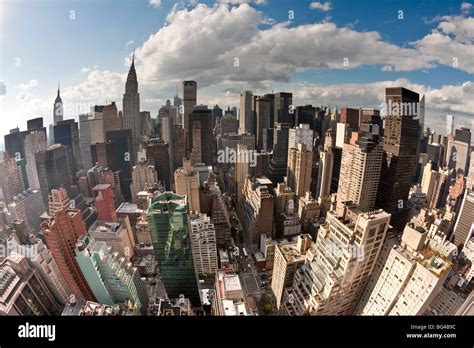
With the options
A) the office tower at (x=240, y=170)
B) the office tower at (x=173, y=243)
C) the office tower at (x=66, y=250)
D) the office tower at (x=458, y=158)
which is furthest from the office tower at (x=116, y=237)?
the office tower at (x=458, y=158)

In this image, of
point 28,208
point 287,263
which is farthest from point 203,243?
point 28,208

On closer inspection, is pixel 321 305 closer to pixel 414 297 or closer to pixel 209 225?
pixel 414 297

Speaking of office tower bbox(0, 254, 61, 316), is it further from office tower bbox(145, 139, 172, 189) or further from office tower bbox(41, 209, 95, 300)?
office tower bbox(145, 139, 172, 189)

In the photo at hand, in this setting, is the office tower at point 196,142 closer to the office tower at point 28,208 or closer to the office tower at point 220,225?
the office tower at point 220,225

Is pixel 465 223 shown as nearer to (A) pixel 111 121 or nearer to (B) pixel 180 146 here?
(B) pixel 180 146

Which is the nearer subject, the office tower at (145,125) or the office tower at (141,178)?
the office tower at (141,178)

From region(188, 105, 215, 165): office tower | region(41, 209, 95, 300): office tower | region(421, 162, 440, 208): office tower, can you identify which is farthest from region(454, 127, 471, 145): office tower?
region(188, 105, 215, 165): office tower
